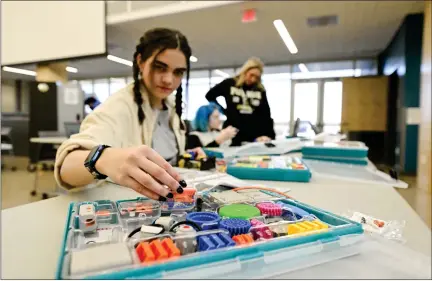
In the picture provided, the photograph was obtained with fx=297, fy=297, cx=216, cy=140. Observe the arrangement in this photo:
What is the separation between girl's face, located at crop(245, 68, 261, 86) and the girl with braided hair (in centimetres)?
66

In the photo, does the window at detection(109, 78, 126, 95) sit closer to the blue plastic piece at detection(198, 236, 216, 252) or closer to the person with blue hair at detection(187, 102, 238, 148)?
the person with blue hair at detection(187, 102, 238, 148)

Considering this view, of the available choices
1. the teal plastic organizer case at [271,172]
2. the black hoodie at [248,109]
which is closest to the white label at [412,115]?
the black hoodie at [248,109]

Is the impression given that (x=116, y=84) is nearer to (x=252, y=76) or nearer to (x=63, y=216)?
(x=63, y=216)

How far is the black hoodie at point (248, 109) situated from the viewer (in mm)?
1396

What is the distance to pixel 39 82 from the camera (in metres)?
2.84

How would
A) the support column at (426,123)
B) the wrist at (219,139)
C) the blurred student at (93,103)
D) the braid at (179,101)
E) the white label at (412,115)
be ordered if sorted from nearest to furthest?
the blurred student at (93,103) → the braid at (179,101) → the wrist at (219,139) → the support column at (426,123) → the white label at (412,115)

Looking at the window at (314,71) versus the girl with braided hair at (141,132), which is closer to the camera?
the girl with braided hair at (141,132)

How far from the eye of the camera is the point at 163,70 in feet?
2.11

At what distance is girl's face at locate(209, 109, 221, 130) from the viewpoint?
1.39 meters

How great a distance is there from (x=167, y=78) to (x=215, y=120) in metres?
0.77

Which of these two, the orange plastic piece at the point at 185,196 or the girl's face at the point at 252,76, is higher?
the girl's face at the point at 252,76

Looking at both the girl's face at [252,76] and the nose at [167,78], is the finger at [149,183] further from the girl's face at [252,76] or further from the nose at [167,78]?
the girl's face at [252,76]

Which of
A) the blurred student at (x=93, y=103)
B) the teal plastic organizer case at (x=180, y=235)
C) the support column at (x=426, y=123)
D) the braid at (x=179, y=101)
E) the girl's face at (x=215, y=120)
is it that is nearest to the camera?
the teal plastic organizer case at (x=180, y=235)

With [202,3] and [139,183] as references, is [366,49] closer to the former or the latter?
[202,3]
